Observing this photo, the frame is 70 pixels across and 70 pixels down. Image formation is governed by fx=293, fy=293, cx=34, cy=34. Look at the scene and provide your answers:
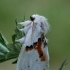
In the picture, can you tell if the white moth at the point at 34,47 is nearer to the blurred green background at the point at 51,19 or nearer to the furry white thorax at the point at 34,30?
the furry white thorax at the point at 34,30

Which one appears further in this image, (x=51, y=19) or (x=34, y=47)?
(x=51, y=19)

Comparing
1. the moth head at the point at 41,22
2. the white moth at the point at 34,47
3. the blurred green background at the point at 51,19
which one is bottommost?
the blurred green background at the point at 51,19

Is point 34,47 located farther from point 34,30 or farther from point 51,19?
point 51,19

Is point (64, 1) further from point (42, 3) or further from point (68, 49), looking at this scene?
point (68, 49)

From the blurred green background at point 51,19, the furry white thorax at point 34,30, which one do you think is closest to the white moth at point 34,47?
the furry white thorax at point 34,30

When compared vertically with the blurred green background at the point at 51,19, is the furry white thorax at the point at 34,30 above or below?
above

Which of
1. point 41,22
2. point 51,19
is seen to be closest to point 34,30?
point 41,22
